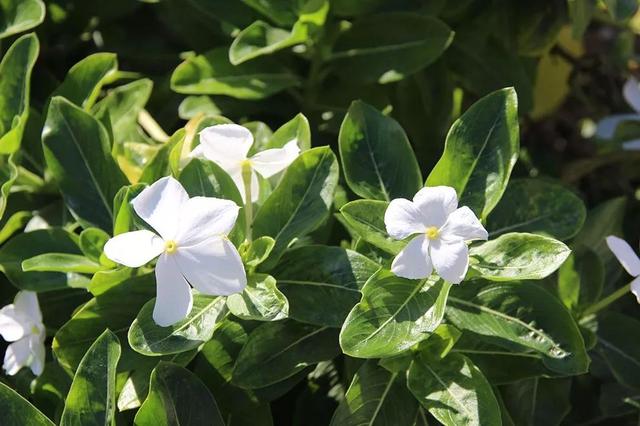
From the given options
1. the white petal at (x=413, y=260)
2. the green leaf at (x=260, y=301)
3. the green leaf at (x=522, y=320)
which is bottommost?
the green leaf at (x=522, y=320)

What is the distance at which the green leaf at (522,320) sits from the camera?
0.80 metres

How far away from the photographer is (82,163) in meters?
0.93

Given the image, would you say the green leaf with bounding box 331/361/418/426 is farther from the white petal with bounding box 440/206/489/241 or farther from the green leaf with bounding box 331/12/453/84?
the green leaf with bounding box 331/12/453/84

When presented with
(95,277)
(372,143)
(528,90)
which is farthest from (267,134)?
(528,90)

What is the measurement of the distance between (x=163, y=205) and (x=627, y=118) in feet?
2.97

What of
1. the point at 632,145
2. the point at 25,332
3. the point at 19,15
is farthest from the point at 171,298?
the point at 632,145

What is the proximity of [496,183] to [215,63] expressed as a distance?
42cm

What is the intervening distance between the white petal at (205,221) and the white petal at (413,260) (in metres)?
0.14

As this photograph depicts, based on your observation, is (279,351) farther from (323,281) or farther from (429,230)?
(429,230)

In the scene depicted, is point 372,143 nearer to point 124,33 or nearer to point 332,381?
point 332,381

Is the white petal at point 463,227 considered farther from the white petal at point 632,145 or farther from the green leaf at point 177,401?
the white petal at point 632,145

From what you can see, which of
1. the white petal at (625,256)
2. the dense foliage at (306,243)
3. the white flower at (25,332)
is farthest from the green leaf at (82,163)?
the white petal at (625,256)

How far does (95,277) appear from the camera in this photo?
32.2 inches

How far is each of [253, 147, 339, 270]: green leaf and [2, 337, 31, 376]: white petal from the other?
0.90 ft
